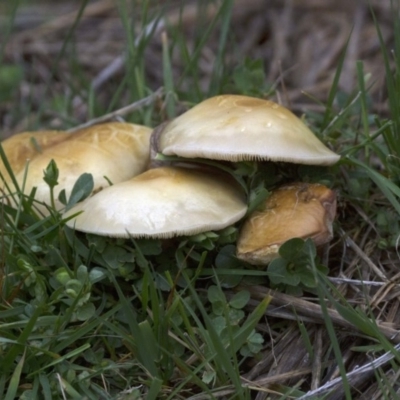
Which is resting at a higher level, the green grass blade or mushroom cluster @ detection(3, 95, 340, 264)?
mushroom cluster @ detection(3, 95, 340, 264)

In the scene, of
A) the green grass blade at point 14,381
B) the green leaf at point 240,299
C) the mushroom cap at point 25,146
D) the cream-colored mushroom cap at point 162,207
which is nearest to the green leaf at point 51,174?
the cream-colored mushroom cap at point 162,207

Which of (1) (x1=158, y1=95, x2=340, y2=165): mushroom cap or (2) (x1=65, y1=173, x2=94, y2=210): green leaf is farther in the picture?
(2) (x1=65, y1=173, x2=94, y2=210): green leaf

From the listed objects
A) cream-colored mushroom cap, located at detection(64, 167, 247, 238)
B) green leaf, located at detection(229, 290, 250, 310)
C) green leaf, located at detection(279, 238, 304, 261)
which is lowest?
green leaf, located at detection(229, 290, 250, 310)

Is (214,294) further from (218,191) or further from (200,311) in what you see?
(218,191)

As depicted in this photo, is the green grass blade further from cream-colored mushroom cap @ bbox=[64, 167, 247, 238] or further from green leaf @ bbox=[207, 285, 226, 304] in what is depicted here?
green leaf @ bbox=[207, 285, 226, 304]

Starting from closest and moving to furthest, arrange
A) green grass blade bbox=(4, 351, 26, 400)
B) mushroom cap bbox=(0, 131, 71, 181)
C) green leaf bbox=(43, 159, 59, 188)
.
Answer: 1. green grass blade bbox=(4, 351, 26, 400)
2. green leaf bbox=(43, 159, 59, 188)
3. mushroom cap bbox=(0, 131, 71, 181)

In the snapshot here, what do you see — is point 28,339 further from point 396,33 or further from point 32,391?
point 396,33

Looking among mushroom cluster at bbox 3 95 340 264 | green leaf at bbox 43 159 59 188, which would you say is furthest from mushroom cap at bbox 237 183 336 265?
green leaf at bbox 43 159 59 188

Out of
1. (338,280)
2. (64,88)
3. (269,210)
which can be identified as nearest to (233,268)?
(269,210)
